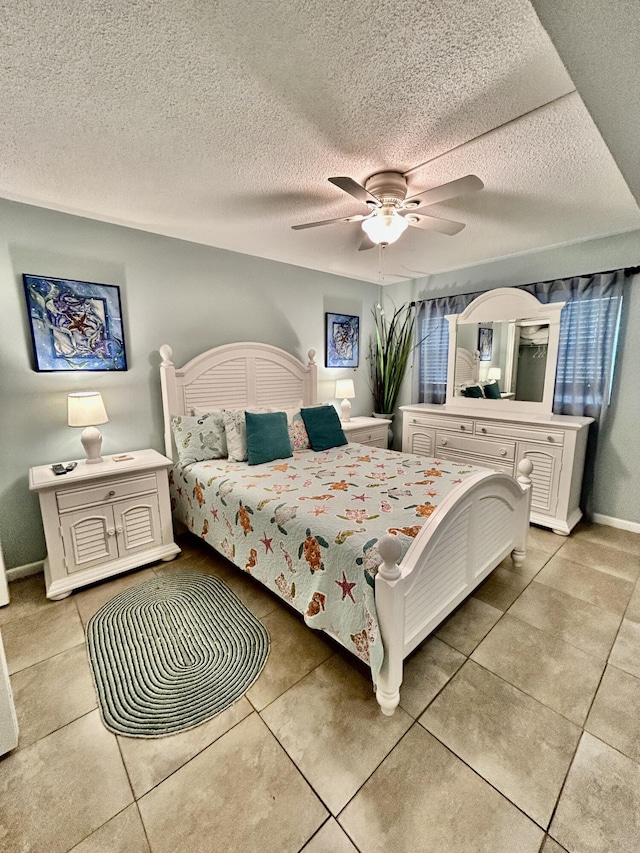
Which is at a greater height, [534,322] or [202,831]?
[534,322]

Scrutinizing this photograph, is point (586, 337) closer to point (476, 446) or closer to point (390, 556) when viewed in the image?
point (476, 446)

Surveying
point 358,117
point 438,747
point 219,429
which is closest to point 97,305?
point 219,429

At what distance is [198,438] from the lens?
2.75 metres

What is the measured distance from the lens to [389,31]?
3.46 ft

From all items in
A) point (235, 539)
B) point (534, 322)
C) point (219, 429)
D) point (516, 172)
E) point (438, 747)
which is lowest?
point (438, 747)

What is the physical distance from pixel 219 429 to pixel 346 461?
1054 mm

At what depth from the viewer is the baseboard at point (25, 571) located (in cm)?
235

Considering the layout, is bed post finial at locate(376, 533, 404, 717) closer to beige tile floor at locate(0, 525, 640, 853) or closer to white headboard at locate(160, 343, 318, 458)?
beige tile floor at locate(0, 525, 640, 853)

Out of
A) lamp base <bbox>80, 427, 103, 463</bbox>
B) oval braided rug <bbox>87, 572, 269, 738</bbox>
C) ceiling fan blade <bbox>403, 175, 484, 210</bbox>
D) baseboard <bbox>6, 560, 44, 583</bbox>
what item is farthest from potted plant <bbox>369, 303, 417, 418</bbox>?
baseboard <bbox>6, 560, 44, 583</bbox>

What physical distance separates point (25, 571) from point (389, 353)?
3929 millimetres

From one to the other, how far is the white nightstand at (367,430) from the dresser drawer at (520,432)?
3.46 ft

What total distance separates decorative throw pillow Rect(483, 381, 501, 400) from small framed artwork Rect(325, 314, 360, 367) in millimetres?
1529

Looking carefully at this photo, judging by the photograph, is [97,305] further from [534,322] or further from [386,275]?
[534,322]

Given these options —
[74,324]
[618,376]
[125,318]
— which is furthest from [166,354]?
[618,376]
